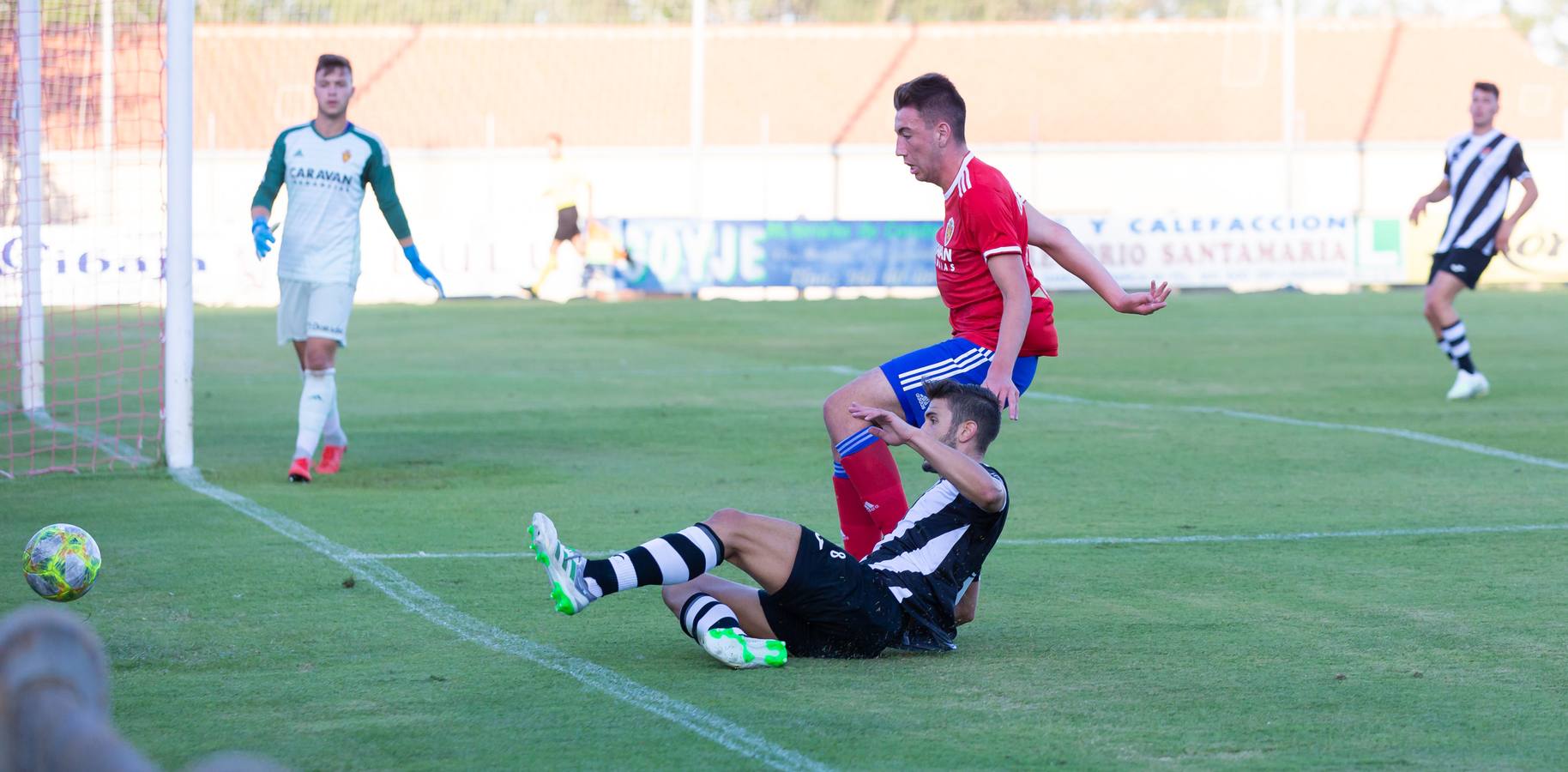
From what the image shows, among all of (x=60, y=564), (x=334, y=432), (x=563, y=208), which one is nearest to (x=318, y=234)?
(x=334, y=432)

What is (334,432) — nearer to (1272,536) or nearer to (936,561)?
(1272,536)

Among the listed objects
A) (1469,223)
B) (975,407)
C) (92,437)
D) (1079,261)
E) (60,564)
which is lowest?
(92,437)

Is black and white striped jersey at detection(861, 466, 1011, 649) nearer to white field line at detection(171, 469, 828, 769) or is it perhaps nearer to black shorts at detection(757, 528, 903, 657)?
black shorts at detection(757, 528, 903, 657)

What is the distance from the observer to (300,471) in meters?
9.53

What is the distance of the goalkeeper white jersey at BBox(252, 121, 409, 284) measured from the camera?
384 inches

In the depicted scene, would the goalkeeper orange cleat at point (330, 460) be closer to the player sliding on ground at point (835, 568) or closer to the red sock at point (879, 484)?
the red sock at point (879, 484)

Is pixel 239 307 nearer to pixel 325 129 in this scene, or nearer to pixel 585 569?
pixel 325 129

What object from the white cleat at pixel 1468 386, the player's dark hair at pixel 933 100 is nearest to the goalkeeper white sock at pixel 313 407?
the player's dark hair at pixel 933 100

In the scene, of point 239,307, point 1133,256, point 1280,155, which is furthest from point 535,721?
point 1280,155

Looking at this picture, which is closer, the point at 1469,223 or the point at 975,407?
the point at 975,407

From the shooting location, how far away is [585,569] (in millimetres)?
5125

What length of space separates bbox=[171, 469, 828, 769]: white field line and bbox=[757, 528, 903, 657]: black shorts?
0.52 m

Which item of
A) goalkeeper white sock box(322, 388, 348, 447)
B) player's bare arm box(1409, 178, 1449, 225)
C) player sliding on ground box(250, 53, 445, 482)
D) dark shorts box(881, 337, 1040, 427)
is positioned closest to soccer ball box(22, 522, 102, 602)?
dark shorts box(881, 337, 1040, 427)

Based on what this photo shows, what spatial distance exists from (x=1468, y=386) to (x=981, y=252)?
28.5 feet
